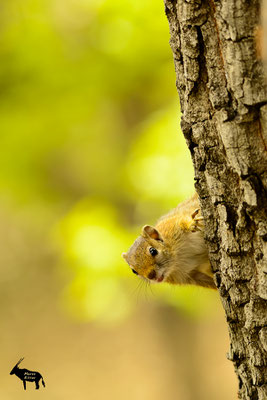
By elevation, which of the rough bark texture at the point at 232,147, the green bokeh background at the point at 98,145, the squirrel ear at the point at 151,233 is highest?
the green bokeh background at the point at 98,145

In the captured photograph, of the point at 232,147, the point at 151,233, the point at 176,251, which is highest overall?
the point at 151,233

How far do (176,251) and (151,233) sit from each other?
209 mm

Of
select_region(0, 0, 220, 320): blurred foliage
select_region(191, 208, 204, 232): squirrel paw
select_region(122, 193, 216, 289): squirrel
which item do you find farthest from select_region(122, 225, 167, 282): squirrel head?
select_region(0, 0, 220, 320): blurred foliage

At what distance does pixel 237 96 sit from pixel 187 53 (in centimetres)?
26

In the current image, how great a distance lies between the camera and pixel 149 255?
146 inches

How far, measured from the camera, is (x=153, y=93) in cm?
662

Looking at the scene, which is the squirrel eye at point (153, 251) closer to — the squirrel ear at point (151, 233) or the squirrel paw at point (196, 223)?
the squirrel ear at point (151, 233)

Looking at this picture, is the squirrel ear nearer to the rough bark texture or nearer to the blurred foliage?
the blurred foliage

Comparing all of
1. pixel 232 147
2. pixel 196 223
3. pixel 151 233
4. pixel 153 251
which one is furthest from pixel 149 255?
pixel 232 147

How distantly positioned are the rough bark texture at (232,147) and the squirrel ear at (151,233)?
138 centimetres

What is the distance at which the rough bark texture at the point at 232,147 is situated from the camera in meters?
1.88

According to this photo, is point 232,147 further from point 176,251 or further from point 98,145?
point 98,145

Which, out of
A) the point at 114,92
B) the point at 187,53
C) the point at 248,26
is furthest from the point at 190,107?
the point at 114,92

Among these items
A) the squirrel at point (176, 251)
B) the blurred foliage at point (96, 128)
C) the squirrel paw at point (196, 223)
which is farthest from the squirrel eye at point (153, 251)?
the blurred foliage at point (96, 128)
